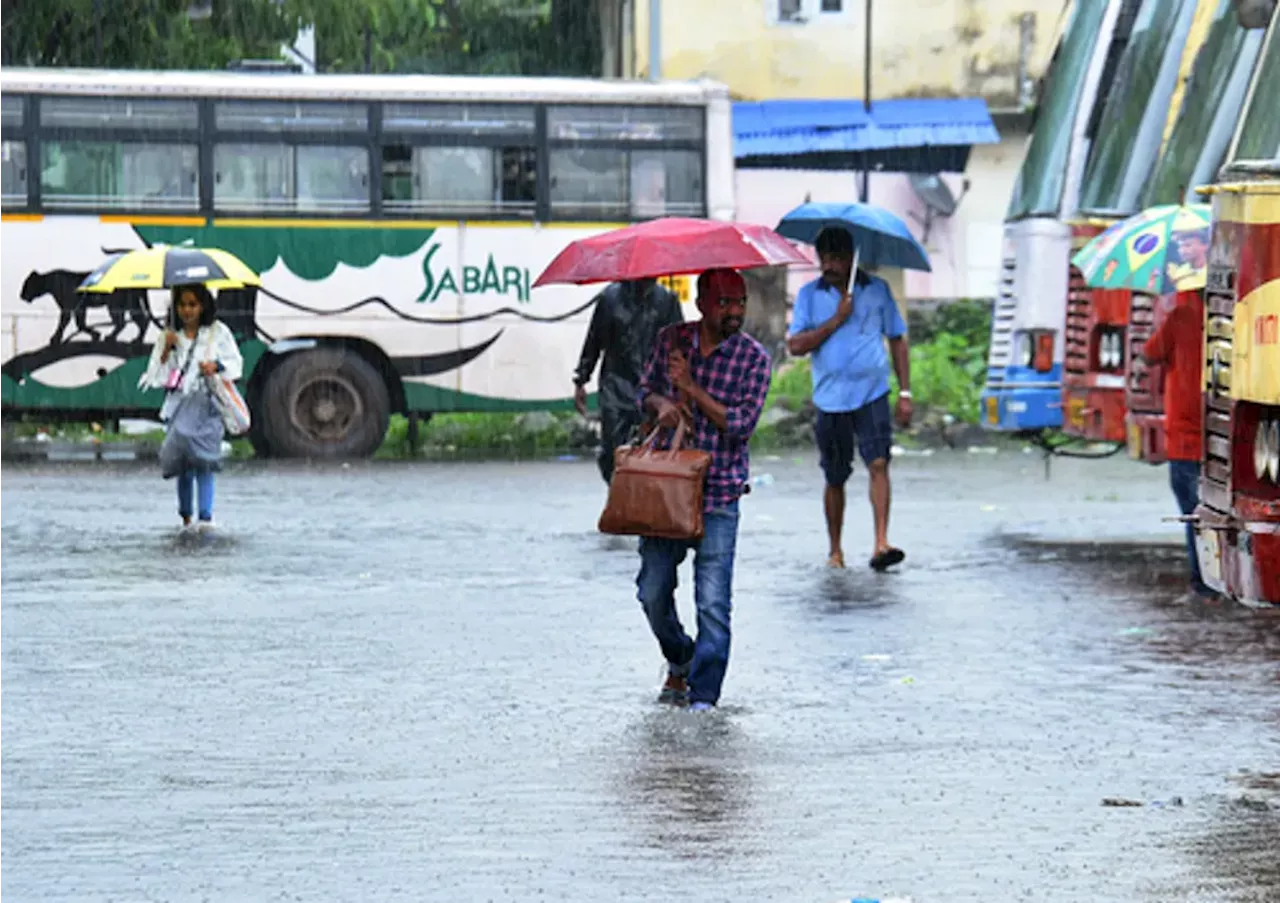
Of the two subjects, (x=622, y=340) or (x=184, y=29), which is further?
(x=184, y=29)

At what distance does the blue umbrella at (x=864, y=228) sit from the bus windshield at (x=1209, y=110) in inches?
55.0

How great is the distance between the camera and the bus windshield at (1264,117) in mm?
9469

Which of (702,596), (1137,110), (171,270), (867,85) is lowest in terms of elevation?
(702,596)

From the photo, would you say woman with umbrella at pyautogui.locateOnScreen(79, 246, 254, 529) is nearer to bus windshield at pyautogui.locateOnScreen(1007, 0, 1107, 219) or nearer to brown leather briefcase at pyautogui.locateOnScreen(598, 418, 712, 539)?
bus windshield at pyautogui.locateOnScreen(1007, 0, 1107, 219)

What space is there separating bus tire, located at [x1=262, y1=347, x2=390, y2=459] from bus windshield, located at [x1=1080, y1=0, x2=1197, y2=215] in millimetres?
7689

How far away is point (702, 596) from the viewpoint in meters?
9.65

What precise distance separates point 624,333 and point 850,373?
2.24 metres

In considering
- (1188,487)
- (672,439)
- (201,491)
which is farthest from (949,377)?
(672,439)

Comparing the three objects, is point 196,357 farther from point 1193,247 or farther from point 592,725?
point 592,725

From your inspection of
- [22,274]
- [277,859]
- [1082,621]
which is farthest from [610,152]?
[277,859]

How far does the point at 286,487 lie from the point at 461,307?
3.83 metres

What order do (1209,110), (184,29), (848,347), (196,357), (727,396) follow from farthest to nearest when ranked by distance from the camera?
(184,29), (196,357), (1209,110), (848,347), (727,396)

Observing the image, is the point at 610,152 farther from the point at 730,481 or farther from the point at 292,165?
the point at 730,481

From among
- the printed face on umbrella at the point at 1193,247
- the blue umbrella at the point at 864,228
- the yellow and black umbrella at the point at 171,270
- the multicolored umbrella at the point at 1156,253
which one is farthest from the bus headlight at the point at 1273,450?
the yellow and black umbrella at the point at 171,270
